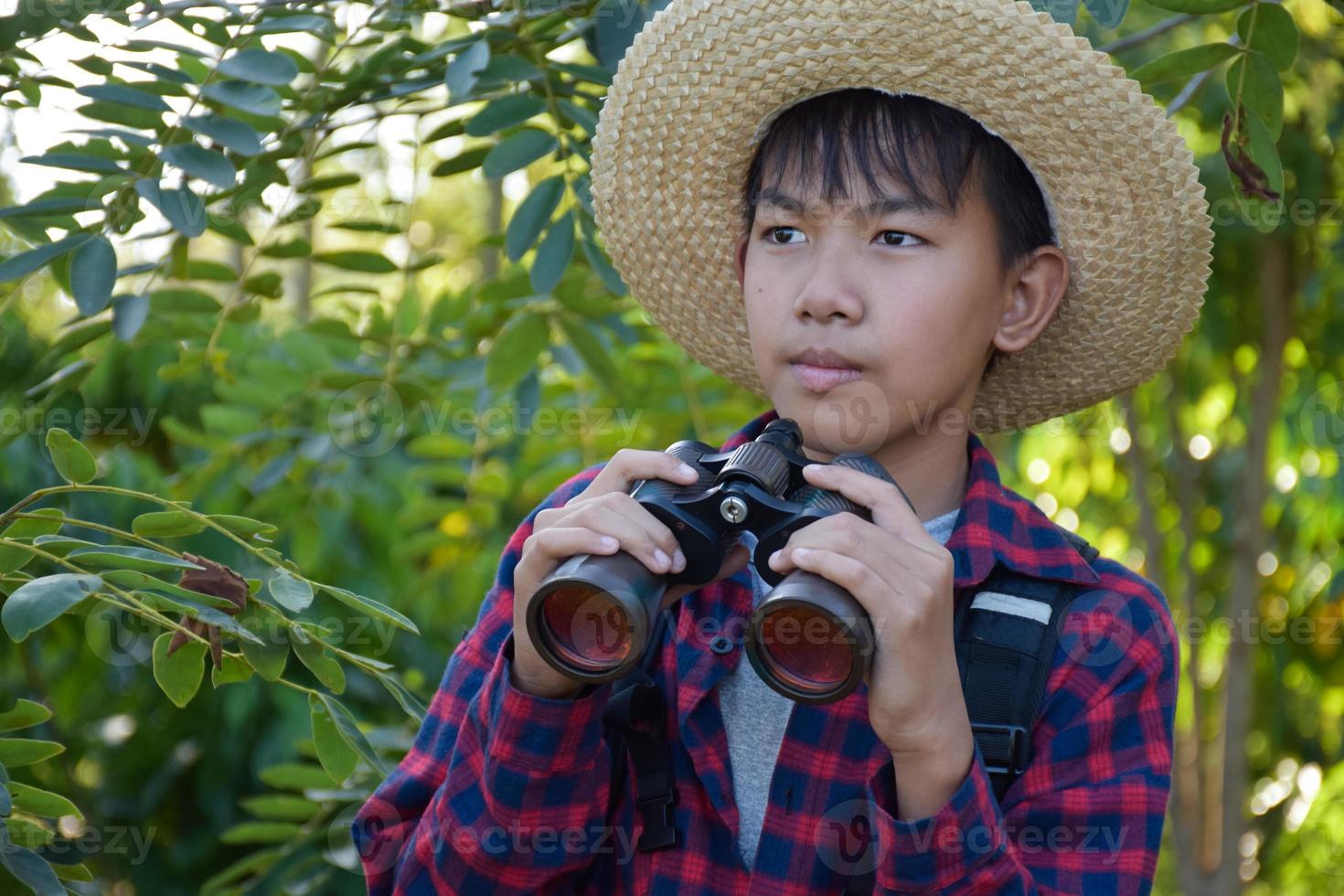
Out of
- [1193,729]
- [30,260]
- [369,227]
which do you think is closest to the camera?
[30,260]

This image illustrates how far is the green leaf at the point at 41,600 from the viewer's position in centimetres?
128

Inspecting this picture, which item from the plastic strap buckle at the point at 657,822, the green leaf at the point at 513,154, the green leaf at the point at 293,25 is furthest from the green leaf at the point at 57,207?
the plastic strap buckle at the point at 657,822

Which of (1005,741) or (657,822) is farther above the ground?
(1005,741)

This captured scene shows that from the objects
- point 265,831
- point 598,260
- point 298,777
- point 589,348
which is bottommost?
point 265,831

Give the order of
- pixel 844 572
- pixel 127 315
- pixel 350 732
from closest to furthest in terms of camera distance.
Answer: pixel 844 572, pixel 350 732, pixel 127 315

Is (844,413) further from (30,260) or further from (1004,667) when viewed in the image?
(30,260)

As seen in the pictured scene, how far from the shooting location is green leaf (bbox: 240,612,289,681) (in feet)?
4.83

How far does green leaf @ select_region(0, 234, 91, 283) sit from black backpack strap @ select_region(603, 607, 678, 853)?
908 mm

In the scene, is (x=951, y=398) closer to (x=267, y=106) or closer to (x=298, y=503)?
→ (x=267, y=106)

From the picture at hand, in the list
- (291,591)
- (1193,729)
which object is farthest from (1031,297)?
(1193,729)

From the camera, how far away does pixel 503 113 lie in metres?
2.01

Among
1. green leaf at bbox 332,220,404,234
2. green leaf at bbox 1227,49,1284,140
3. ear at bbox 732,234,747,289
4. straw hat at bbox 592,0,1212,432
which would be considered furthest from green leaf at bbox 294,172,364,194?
green leaf at bbox 1227,49,1284,140

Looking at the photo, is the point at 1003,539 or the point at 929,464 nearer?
the point at 1003,539

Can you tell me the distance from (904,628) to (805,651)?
9 centimetres
